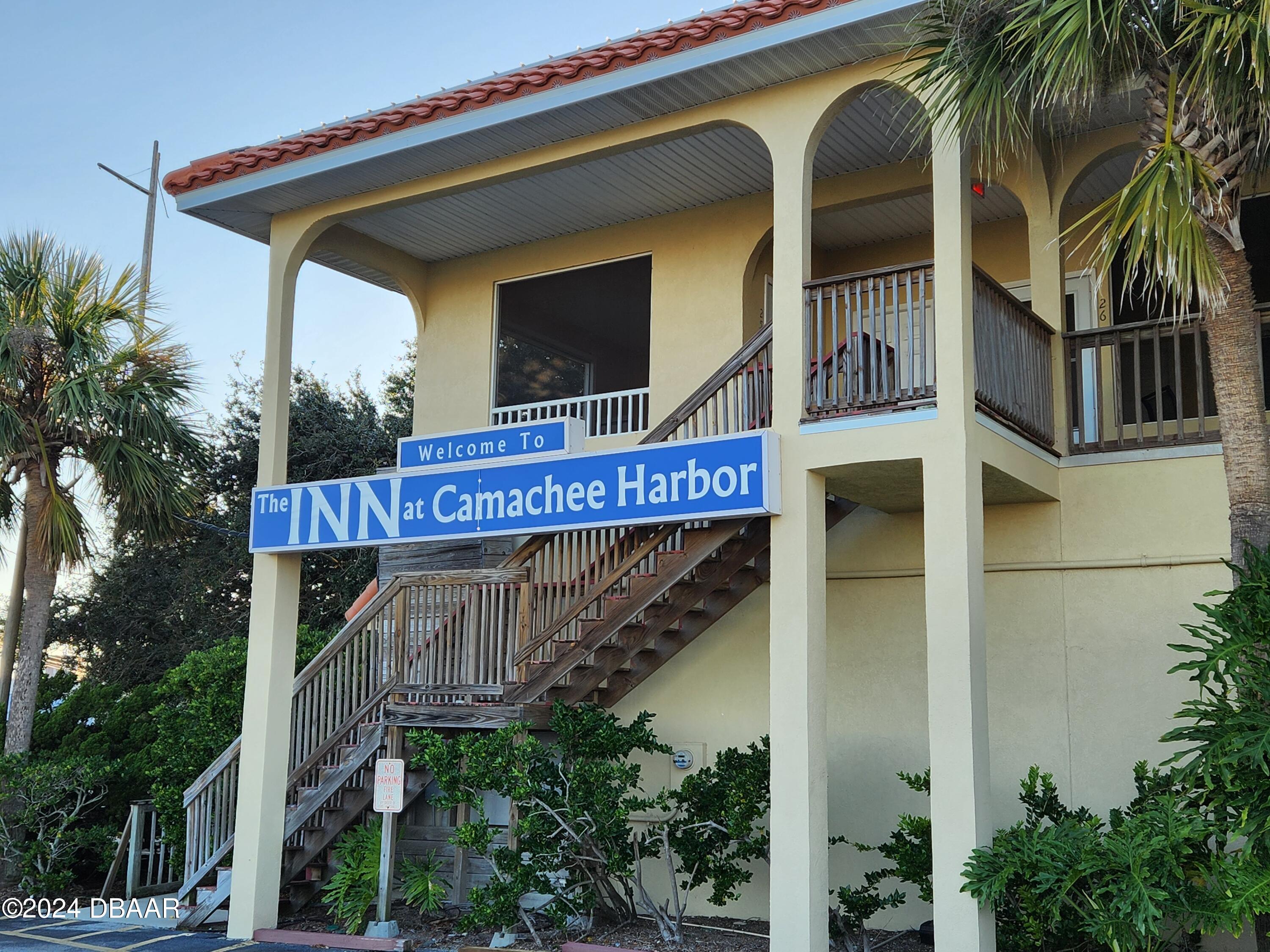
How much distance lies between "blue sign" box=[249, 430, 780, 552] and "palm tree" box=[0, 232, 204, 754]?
150 inches

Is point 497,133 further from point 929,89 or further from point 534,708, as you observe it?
point 534,708

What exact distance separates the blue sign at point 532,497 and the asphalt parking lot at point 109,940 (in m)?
3.40

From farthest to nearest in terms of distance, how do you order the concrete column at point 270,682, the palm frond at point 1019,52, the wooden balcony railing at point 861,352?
the concrete column at point 270,682, the wooden balcony railing at point 861,352, the palm frond at point 1019,52

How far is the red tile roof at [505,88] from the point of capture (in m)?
8.61

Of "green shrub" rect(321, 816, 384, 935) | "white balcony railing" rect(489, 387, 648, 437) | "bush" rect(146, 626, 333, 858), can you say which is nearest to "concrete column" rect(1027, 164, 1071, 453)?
"white balcony railing" rect(489, 387, 648, 437)

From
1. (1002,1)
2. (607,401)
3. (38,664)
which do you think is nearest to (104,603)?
(38,664)

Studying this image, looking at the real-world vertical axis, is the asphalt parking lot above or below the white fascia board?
below

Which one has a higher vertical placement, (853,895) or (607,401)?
(607,401)

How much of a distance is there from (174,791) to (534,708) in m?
4.65

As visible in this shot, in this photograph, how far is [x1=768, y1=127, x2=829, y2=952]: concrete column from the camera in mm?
8062

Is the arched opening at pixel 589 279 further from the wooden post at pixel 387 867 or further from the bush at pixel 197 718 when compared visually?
the wooden post at pixel 387 867

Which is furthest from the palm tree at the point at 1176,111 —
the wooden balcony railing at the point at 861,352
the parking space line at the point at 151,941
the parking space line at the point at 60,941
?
the parking space line at the point at 60,941

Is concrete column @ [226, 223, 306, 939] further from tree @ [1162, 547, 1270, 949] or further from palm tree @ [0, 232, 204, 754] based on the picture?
tree @ [1162, 547, 1270, 949]

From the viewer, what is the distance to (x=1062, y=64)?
712cm
